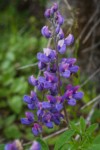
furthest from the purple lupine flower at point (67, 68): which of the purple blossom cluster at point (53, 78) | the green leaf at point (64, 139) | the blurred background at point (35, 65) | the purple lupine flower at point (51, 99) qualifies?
the blurred background at point (35, 65)

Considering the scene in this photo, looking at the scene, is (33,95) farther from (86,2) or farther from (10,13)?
(10,13)

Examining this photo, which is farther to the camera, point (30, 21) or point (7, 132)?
point (30, 21)

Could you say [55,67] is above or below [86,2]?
below

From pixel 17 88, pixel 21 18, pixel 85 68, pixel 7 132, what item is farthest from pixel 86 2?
pixel 21 18

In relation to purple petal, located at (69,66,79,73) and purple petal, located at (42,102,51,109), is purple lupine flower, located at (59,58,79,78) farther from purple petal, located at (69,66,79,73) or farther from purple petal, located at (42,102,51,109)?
purple petal, located at (42,102,51,109)

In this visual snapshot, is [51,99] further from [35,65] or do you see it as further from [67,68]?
[35,65]

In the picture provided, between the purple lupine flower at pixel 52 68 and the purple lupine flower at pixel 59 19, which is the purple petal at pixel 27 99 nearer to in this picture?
the purple lupine flower at pixel 52 68

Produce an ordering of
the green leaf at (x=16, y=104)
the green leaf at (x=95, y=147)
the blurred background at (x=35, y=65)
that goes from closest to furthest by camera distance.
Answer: the green leaf at (x=95, y=147)
the blurred background at (x=35, y=65)
the green leaf at (x=16, y=104)

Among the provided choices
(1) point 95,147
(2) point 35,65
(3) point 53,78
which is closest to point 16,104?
(2) point 35,65

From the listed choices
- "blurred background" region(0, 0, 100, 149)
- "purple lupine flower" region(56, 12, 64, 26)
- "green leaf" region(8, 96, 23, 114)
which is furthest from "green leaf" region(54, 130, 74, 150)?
"green leaf" region(8, 96, 23, 114)
